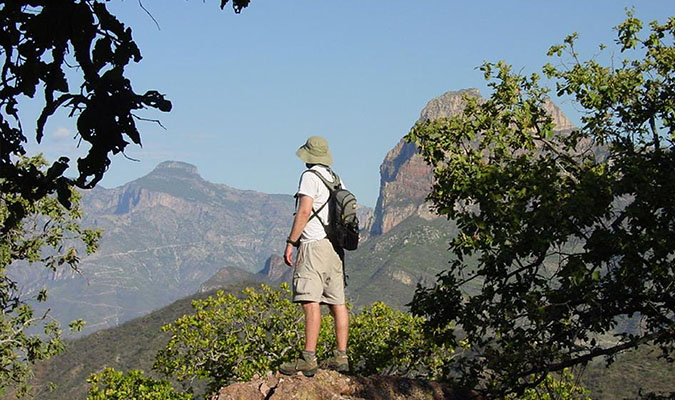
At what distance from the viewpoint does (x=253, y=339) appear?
19094 mm

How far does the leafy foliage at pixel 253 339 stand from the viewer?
17.7m

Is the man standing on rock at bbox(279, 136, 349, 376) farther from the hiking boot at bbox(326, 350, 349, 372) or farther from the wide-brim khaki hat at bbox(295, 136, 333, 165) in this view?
the hiking boot at bbox(326, 350, 349, 372)

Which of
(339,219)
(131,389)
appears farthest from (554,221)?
(131,389)

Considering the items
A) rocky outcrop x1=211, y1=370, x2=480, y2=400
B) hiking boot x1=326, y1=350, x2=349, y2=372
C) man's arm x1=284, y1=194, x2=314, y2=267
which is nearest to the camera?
rocky outcrop x1=211, y1=370, x2=480, y2=400

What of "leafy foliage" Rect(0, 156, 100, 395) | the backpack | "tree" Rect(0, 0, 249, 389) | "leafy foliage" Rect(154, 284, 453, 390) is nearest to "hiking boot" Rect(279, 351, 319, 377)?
the backpack

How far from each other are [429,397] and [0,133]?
229 inches

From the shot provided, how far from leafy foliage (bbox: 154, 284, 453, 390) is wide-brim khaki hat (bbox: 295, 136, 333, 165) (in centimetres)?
869

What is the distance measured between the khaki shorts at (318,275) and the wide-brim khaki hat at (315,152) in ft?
2.73

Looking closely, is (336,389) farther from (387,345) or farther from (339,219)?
(387,345)

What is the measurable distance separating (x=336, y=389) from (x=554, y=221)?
3.18 metres

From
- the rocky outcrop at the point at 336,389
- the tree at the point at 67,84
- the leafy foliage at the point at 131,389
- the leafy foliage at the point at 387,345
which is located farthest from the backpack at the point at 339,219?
the leafy foliage at the point at 131,389

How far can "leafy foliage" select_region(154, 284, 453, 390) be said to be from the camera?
1769cm

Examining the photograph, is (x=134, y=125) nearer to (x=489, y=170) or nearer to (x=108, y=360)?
(x=489, y=170)

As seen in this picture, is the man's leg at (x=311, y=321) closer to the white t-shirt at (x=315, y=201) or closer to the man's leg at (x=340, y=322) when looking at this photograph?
the man's leg at (x=340, y=322)
